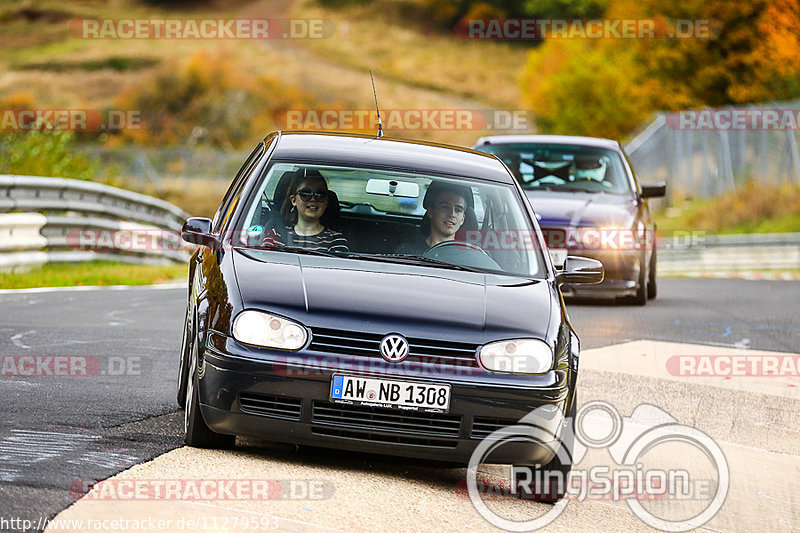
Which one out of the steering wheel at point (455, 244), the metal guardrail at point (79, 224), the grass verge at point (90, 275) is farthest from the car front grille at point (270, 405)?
the metal guardrail at point (79, 224)

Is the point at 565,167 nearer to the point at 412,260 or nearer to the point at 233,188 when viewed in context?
the point at 233,188

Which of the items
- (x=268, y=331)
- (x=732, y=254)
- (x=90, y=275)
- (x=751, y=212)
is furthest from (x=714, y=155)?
(x=268, y=331)

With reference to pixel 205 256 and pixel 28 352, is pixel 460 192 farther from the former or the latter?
pixel 28 352

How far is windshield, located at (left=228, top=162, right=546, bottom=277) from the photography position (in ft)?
23.7

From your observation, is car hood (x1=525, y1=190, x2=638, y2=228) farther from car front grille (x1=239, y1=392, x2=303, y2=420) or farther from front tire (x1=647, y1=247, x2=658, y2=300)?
car front grille (x1=239, y1=392, x2=303, y2=420)

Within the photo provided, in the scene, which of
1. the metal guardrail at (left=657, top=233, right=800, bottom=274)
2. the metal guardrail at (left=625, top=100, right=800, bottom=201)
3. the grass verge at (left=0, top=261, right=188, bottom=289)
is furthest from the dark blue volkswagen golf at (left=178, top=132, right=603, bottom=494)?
the metal guardrail at (left=625, top=100, right=800, bottom=201)

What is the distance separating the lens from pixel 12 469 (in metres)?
5.78

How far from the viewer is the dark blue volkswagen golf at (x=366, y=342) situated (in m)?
6.14

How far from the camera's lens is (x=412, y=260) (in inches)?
283

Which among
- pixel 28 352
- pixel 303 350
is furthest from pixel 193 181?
pixel 303 350

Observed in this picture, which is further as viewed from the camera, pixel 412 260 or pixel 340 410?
pixel 412 260

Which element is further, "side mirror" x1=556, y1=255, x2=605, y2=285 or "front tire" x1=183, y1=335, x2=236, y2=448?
"side mirror" x1=556, y1=255, x2=605, y2=285

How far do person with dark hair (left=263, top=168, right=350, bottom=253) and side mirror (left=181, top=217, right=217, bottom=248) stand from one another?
287 millimetres

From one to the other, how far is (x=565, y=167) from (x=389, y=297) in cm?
994
